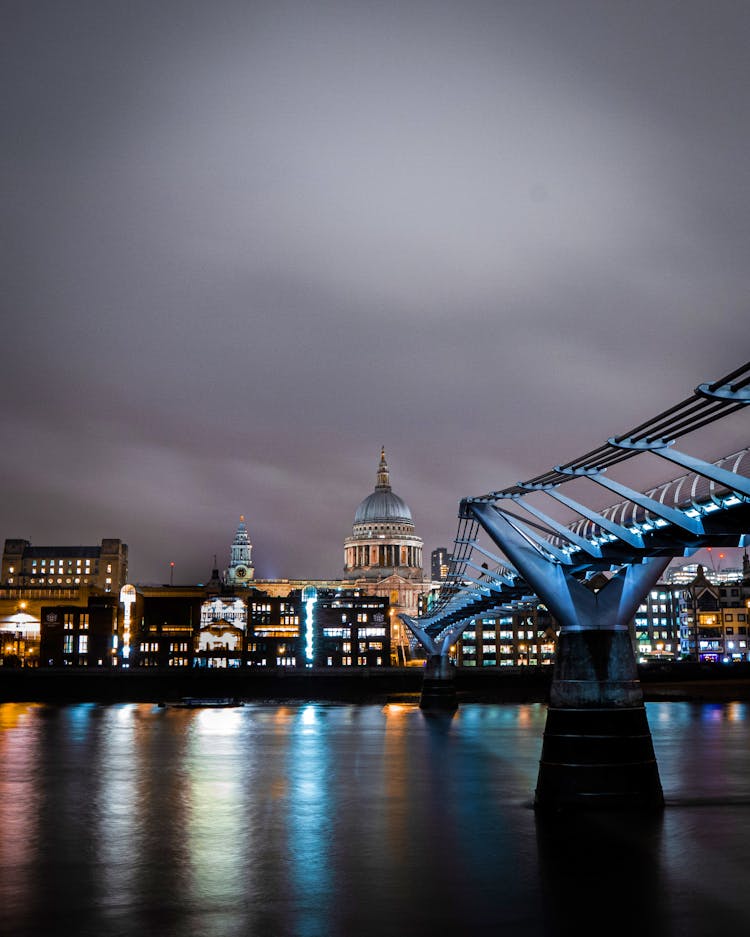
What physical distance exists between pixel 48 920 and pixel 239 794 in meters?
22.5

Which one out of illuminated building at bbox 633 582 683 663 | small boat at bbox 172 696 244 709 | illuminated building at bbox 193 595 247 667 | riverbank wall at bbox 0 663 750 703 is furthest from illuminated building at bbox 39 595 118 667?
illuminated building at bbox 633 582 683 663

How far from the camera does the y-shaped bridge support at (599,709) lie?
34281 mm

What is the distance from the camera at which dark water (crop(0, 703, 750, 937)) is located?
24875 mm

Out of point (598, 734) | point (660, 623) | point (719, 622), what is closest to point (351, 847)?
point (598, 734)

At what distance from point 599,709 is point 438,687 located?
75.3m

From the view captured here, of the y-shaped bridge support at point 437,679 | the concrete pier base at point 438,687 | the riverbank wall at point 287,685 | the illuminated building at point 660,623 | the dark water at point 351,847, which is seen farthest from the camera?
the illuminated building at point 660,623

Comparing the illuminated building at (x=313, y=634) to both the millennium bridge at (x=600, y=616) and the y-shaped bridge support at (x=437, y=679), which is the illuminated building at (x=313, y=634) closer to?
the y-shaped bridge support at (x=437, y=679)

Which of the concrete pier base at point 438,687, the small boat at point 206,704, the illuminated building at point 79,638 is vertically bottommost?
the small boat at point 206,704

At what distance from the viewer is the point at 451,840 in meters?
34.7

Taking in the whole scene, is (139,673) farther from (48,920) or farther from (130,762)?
(48,920)

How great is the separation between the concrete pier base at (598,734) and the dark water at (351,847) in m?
1.05

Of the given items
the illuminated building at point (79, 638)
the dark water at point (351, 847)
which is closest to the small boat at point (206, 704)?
the illuminated building at point (79, 638)

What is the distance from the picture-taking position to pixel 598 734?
34.7 m

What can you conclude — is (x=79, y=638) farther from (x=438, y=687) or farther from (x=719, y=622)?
(x=719, y=622)
